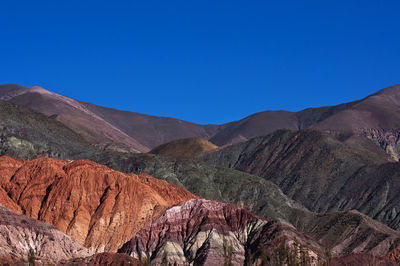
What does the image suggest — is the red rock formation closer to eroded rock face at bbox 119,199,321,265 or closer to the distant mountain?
eroded rock face at bbox 119,199,321,265

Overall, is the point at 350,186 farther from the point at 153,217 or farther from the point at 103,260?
the point at 103,260

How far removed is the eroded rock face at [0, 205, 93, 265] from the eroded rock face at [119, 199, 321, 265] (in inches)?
451

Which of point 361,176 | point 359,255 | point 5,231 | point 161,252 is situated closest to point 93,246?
point 161,252

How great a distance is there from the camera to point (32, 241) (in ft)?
269

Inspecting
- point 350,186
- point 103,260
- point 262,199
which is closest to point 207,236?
point 103,260

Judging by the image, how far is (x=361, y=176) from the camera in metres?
183

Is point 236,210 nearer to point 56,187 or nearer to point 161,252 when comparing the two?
point 161,252

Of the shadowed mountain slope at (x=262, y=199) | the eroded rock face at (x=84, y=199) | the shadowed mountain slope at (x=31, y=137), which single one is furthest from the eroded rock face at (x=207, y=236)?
the shadowed mountain slope at (x=31, y=137)

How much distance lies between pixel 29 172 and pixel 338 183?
91.4 metres

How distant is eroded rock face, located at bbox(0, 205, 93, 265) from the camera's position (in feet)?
257

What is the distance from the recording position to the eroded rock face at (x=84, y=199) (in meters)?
104

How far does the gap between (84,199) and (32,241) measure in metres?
28.8

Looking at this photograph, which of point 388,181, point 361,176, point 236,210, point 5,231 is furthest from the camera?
point 361,176

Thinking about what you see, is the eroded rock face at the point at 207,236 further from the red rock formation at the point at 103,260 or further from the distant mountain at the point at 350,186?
the distant mountain at the point at 350,186
